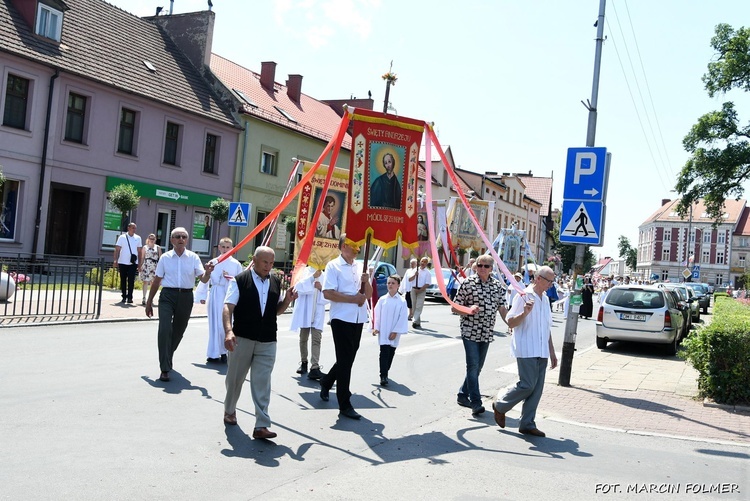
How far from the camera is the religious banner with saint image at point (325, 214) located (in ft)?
37.3

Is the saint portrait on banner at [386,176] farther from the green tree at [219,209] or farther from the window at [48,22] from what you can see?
the green tree at [219,209]

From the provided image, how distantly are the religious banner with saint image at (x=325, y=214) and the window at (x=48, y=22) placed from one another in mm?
16497

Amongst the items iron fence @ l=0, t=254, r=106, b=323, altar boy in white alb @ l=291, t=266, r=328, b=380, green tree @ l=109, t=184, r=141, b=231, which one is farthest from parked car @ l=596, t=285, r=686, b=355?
green tree @ l=109, t=184, r=141, b=231

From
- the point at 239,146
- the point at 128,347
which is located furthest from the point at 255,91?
the point at 128,347

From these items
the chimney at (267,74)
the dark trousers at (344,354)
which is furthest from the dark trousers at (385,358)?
the chimney at (267,74)

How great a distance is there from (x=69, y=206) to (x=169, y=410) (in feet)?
64.5

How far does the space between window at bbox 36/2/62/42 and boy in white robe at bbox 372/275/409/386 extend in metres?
18.8

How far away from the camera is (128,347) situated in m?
11.4

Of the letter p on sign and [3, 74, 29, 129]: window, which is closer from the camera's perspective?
the letter p on sign

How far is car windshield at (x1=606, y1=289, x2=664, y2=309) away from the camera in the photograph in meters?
16.3

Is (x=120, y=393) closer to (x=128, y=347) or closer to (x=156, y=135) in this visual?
(x=128, y=347)

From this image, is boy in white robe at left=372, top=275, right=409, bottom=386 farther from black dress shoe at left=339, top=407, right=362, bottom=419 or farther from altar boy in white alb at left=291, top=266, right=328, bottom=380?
black dress shoe at left=339, top=407, right=362, bottom=419

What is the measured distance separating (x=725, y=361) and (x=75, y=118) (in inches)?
870

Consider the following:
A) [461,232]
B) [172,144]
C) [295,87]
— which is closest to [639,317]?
[461,232]
